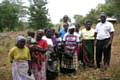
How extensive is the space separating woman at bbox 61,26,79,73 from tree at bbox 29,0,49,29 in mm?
31636

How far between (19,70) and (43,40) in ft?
3.70

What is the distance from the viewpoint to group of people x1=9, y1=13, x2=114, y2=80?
8812mm

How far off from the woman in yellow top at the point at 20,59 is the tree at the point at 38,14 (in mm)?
33854

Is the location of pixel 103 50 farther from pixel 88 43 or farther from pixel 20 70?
pixel 20 70

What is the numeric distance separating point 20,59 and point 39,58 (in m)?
0.85

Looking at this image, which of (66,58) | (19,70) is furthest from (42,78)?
(66,58)

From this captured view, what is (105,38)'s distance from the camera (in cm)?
1133

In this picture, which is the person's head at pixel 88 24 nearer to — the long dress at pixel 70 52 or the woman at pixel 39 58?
the long dress at pixel 70 52

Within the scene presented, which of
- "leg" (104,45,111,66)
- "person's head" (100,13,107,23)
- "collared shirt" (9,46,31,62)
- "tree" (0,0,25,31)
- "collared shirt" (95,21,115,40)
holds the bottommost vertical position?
"tree" (0,0,25,31)

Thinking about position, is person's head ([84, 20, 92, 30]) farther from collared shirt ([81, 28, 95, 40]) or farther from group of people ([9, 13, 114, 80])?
collared shirt ([81, 28, 95, 40])

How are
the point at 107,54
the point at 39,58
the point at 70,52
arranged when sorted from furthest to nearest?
the point at 107,54, the point at 70,52, the point at 39,58

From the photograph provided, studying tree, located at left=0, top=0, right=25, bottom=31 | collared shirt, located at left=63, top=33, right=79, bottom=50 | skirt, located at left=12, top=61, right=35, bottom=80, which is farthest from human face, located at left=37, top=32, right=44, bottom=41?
tree, located at left=0, top=0, right=25, bottom=31

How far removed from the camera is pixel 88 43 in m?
11.8

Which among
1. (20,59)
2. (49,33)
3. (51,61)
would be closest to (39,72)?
(51,61)
